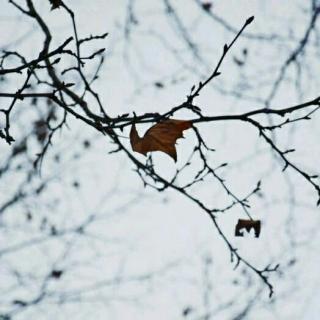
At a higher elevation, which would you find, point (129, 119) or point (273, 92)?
point (273, 92)

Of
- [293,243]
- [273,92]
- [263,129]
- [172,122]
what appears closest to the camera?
[172,122]

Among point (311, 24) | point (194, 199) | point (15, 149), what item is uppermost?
point (15, 149)

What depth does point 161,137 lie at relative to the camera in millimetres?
1523

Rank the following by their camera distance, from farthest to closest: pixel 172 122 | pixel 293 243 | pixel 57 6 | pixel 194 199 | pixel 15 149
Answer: pixel 15 149
pixel 293 243
pixel 194 199
pixel 57 6
pixel 172 122

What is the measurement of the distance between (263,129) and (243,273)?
4.98 meters

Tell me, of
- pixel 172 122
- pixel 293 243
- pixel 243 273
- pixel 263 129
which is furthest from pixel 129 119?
pixel 243 273

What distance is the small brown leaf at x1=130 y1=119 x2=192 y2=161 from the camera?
1.51m

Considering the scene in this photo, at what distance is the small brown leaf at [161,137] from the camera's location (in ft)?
4.95

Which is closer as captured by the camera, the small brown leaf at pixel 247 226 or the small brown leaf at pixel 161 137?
the small brown leaf at pixel 161 137

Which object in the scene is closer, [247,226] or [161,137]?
[161,137]

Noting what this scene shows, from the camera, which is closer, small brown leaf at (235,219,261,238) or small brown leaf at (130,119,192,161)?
small brown leaf at (130,119,192,161)

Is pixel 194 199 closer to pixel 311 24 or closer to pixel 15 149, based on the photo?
pixel 311 24

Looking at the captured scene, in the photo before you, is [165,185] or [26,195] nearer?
[165,185]

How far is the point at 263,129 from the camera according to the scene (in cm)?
177
